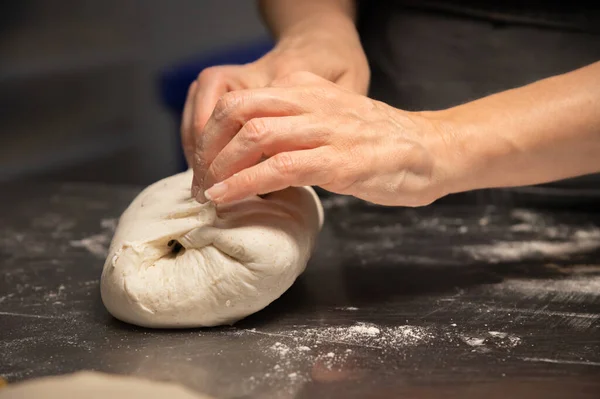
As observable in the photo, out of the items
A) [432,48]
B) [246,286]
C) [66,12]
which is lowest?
[246,286]

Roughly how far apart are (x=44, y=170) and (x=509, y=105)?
238 cm

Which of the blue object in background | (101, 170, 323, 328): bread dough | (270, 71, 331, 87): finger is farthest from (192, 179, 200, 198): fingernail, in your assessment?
the blue object in background

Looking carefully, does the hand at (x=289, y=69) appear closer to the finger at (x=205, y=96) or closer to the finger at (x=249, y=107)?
the finger at (x=205, y=96)

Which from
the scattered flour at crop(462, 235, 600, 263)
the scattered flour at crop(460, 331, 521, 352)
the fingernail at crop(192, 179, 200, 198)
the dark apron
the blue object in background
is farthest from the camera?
the blue object in background

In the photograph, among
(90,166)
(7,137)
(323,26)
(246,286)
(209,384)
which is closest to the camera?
(209,384)

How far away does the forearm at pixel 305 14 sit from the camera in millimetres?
1771

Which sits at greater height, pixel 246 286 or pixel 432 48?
pixel 432 48

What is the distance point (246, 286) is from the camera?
1248 mm

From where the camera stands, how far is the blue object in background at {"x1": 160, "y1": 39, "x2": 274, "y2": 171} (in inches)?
122

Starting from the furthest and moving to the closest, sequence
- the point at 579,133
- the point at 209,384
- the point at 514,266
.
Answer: the point at 514,266 < the point at 579,133 < the point at 209,384

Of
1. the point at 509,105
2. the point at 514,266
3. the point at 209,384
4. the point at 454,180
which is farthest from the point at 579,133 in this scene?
the point at 209,384

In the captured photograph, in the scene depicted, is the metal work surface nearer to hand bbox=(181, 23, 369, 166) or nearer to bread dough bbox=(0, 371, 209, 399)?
bread dough bbox=(0, 371, 209, 399)

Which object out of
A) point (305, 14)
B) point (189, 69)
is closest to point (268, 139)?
point (305, 14)

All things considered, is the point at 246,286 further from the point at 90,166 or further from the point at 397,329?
the point at 90,166
